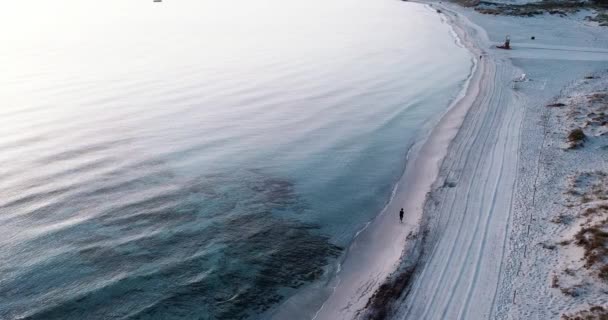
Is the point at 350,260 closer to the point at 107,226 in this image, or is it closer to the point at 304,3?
the point at 107,226

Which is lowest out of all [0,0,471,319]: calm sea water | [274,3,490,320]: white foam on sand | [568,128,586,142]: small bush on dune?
[274,3,490,320]: white foam on sand

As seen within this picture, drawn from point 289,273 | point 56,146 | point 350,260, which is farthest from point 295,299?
point 56,146

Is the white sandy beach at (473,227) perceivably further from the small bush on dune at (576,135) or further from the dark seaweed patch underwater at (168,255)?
the dark seaweed patch underwater at (168,255)

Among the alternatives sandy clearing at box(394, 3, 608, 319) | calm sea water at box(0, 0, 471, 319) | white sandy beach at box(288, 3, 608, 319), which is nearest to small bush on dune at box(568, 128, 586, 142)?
sandy clearing at box(394, 3, 608, 319)

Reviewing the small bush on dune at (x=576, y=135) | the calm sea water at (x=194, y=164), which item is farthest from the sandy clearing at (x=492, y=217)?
the calm sea water at (x=194, y=164)

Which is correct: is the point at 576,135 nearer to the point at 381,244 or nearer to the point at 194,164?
the point at 381,244

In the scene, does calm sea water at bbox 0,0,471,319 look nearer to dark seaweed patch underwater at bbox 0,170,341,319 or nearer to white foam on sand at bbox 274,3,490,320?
dark seaweed patch underwater at bbox 0,170,341,319
